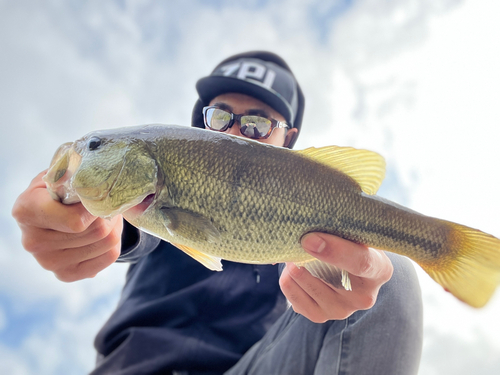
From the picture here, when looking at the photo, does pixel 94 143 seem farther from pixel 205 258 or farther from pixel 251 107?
pixel 251 107

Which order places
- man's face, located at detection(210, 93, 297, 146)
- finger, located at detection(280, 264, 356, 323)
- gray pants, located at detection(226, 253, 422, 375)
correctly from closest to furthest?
finger, located at detection(280, 264, 356, 323), gray pants, located at detection(226, 253, 422, 375), man's face, located at detection(210, 93, 297, 146)

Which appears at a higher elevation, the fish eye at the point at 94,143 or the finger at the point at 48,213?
the fish eye at the point at 94,143

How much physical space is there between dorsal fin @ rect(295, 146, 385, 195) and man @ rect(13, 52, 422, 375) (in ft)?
0.93

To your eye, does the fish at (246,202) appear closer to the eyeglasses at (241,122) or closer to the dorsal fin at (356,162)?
the dorsal fin at (356,162)

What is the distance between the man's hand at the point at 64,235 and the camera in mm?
1089

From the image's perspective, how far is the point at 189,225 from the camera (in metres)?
1.15

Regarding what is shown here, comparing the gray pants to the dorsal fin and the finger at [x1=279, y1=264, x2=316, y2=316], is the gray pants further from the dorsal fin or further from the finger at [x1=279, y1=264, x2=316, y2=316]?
the dorsal fin

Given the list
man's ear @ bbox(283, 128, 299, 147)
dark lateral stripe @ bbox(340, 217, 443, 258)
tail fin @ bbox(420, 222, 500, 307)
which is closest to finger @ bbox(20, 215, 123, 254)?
dark lateral stripe @ bbox(340, 217, 443, 258)

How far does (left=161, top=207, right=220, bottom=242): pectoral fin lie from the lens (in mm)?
1149

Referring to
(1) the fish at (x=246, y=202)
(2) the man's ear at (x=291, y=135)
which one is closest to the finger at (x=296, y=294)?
(1) the fish at (x=246, y=202)

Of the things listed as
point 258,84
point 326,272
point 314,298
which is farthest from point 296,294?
point 258,84

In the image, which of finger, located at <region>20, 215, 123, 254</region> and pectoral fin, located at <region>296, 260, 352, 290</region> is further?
pectoral fin, located at <region>296, 260, 352, 290</region>

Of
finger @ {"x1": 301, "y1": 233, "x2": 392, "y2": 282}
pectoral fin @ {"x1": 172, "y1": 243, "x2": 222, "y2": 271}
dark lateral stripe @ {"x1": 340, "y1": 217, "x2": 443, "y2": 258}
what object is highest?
dark lateral stripe @ {"x1": 340, "y1": 217, "x2": 443, "y2": 258}

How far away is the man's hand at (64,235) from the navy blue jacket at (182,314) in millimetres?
417
